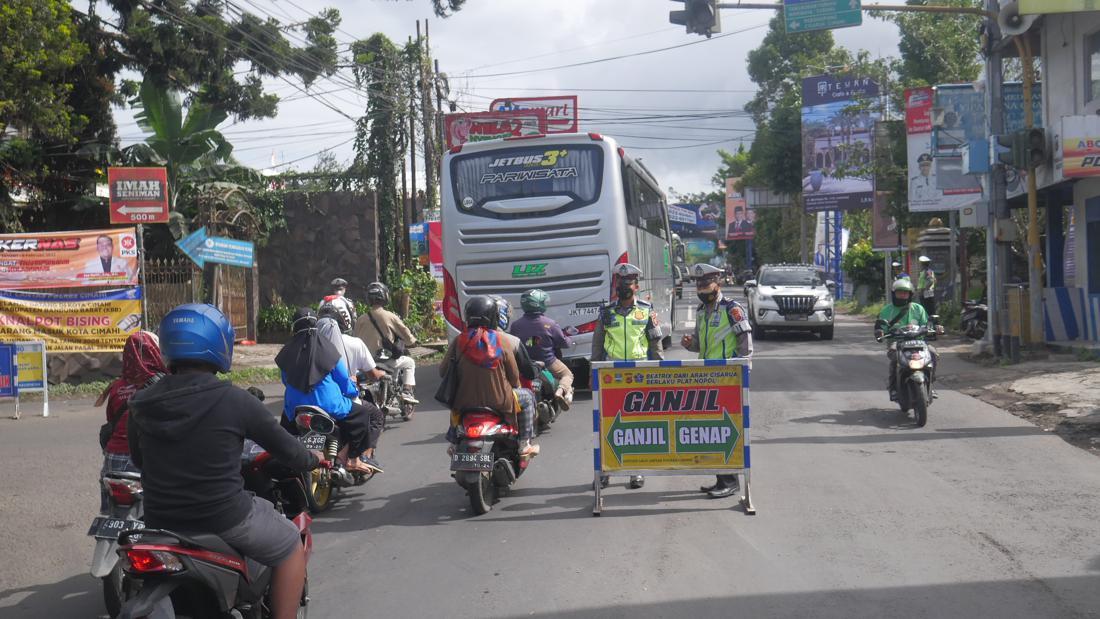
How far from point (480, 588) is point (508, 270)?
30.0 ft

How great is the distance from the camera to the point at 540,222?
14.5 meters

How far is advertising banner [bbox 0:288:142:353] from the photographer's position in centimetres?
1588

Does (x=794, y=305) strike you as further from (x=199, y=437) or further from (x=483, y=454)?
(x=199, y=437)

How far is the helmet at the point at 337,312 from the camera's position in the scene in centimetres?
963

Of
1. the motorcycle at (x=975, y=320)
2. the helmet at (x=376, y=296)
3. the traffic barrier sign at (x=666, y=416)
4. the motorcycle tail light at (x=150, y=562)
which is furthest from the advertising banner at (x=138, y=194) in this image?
the motorcycle at (x=975, y=320)

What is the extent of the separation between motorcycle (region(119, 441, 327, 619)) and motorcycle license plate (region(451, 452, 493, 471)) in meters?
3.06

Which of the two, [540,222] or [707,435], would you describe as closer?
[707,435]

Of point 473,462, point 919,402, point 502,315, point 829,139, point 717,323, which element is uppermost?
point 829,139

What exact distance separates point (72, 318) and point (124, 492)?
12047mm

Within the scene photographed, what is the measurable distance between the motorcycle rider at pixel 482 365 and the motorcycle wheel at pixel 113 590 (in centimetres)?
275

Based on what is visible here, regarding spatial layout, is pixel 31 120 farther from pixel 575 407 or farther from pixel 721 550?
pixel 721 550

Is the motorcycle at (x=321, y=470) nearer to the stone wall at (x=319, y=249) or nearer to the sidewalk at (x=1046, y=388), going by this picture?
the sidewalk at (x=1046, y=388)

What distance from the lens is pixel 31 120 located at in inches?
712

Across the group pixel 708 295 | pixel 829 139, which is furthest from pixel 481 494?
pixel 829 139
